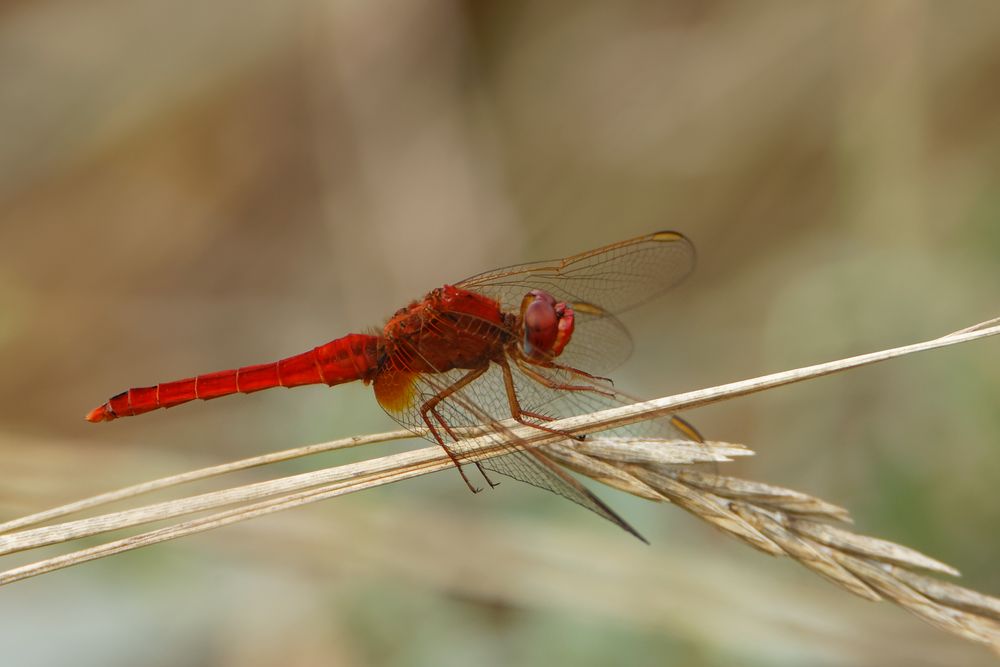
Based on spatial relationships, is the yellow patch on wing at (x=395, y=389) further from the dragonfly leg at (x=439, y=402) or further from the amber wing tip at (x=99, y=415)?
the amber wing tip at (x=99, y=415)

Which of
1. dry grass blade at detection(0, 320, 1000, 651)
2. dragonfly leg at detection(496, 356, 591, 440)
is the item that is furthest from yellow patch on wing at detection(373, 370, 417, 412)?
dry grass blade at detection(0, 320, 1000, 651)

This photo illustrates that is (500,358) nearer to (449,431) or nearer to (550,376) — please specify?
(550,376)

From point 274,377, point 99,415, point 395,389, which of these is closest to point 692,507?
point 395,389

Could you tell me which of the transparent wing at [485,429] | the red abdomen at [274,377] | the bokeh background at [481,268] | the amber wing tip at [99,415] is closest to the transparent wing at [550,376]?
the transparent wing at [485,429]

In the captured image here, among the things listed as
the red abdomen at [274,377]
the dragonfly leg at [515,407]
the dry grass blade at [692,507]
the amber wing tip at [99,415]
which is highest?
the red abdomen at [274,377]

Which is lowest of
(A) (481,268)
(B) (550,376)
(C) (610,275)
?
(B) (550,376)

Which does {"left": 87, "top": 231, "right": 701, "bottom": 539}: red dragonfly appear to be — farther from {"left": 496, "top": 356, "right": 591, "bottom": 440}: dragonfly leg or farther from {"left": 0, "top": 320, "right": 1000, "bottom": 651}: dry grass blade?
{"left": 0, "top": 320, "right": 1000, "bottom": 651}: dry grass blade
